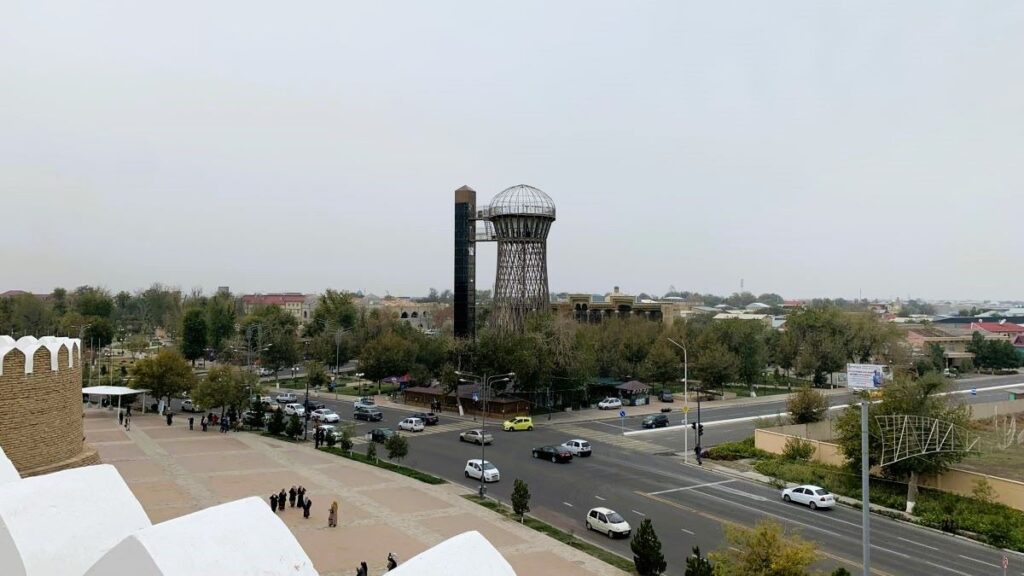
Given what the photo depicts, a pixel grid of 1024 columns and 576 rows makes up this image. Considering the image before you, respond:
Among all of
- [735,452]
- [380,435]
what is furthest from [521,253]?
[735,452]

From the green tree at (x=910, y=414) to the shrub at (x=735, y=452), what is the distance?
7.30m

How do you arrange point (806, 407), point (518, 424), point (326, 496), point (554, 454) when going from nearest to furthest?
point (326, 496), point (554, 454), point (806, 407), point (518, 424)

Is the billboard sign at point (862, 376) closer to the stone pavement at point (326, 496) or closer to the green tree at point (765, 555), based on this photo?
the green tree at point (765, 555)

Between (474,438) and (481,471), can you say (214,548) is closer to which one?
(481,471)

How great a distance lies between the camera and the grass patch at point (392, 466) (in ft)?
99.6

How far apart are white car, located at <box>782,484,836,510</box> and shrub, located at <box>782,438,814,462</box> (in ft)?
21.7

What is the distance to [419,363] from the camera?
6650cm

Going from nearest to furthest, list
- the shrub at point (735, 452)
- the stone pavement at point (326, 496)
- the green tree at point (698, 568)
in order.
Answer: the green tree at point (698, 568), the stone pavement at point (326, 496), the shrub at point (735, 452)

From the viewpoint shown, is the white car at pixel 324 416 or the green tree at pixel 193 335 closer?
the white car at pixel 324 416

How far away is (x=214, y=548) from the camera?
30.3 feet

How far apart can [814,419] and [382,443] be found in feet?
87.6

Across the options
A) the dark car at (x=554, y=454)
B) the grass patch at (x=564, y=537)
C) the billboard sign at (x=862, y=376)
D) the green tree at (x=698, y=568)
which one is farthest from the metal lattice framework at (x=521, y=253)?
the green tree at (x=698, y=568)

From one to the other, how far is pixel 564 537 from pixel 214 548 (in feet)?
50.1

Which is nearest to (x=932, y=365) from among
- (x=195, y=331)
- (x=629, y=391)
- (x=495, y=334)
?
(x=629, y=391)
